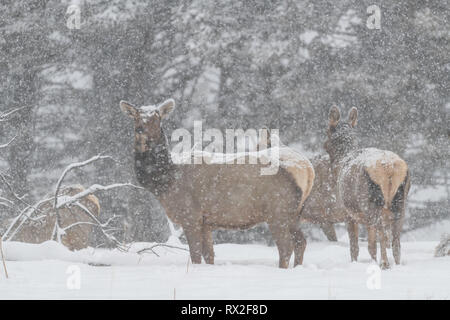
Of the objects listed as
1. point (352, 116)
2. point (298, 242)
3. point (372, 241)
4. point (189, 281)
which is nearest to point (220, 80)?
point (352, 116)

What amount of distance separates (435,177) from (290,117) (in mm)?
3728

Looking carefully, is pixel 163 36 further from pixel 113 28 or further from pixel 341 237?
pixel 341 237

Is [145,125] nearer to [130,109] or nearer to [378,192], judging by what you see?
[130,109]

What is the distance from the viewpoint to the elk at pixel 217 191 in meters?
7.02

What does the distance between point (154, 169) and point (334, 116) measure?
9.22 feet

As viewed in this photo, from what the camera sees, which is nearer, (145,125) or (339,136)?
(145,125)

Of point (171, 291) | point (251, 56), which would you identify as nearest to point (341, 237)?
point (251, 56)

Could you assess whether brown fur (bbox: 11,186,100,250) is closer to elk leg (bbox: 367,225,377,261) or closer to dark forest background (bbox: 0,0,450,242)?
dark forest background (bbox: 0,0,450,242)

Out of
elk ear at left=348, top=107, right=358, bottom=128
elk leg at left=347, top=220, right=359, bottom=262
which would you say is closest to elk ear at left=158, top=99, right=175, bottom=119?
elk ear at left=348, top=107, right=358, bottom=128

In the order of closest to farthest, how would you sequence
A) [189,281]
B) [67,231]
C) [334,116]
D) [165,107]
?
[189,281]
[165,107]
[334,116]
[67,231]

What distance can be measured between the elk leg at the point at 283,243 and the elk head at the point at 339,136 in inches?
78.3

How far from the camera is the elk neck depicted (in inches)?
279

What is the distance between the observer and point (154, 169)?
7.10 m

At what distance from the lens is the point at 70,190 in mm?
10516
